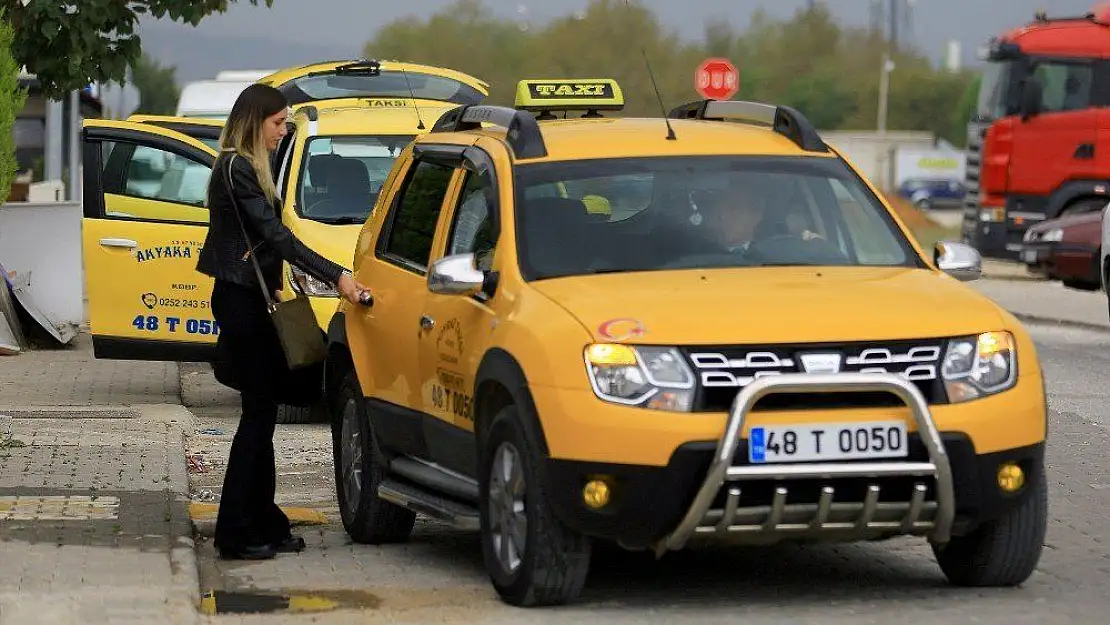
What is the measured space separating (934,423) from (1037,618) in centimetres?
76

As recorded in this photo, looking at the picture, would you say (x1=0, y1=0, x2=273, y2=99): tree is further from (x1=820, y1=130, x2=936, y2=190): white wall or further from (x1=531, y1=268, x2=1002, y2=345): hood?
(x1=820, y1=130, x2=936, y2=190): white wall

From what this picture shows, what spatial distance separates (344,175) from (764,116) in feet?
18.5

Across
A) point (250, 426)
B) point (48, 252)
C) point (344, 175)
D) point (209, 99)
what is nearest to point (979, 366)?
point (250, 426)

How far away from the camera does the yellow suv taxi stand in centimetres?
694

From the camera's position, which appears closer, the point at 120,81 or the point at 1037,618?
the point at 1037,618

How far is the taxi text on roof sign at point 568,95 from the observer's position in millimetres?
12797

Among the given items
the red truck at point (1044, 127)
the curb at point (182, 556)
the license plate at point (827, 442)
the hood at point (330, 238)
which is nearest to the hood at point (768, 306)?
the license plate at point (827, 442)

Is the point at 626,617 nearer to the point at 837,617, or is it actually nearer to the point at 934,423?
the point at 837,617

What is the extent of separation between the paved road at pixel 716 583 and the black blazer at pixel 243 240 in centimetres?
113

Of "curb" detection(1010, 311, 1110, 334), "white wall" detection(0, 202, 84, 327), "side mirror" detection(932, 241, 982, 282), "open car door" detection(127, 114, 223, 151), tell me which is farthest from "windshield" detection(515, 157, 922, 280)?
"curb" detection(1010, 311, 1110, 334)

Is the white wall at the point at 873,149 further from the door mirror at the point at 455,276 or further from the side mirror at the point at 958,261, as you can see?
the door mirror at the point at 455,276

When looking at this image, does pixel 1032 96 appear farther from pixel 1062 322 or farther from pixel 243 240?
pixel 243 240

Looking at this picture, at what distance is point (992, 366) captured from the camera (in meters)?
7.26

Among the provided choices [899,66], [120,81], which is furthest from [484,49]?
[120,81]
